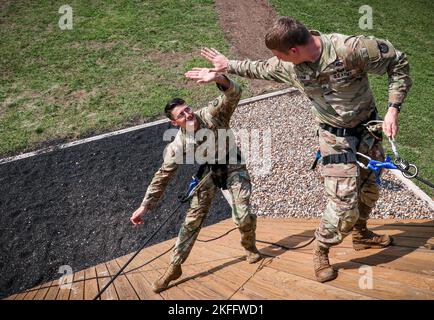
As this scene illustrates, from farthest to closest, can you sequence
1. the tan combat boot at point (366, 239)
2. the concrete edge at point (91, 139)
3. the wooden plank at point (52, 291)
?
the concrete edge at point (91, 139), the wooden plank at point (52, 291), the tan combat boot at point (366, 239)

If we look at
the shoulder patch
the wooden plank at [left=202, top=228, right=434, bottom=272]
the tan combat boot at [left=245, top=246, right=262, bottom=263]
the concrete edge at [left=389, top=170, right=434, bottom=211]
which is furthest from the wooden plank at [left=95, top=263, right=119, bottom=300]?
the concrete edge at [left=389, top=170, right=434, bottom=211]

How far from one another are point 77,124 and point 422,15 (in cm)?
1302

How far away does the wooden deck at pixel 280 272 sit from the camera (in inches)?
116

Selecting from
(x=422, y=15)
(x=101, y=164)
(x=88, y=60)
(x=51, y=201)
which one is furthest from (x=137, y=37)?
(x=422, y=15)

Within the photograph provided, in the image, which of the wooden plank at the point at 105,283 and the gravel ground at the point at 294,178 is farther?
the gravel ground at the point at 294,178

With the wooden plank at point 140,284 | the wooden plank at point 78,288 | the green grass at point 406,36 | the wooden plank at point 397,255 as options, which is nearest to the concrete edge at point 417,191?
the green grass at point 406,36

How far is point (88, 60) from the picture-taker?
1210 cm

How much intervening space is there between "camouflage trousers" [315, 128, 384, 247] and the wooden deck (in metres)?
0.37

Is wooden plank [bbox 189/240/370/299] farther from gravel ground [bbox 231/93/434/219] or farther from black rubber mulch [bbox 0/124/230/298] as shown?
black rubber mulch [bbox 0/124/230/298]

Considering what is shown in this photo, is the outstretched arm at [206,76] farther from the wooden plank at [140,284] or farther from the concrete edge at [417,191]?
the concrete edge at [417,191]

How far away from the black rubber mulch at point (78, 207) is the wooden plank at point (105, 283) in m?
0.79

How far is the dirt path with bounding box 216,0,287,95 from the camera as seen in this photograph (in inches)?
453
